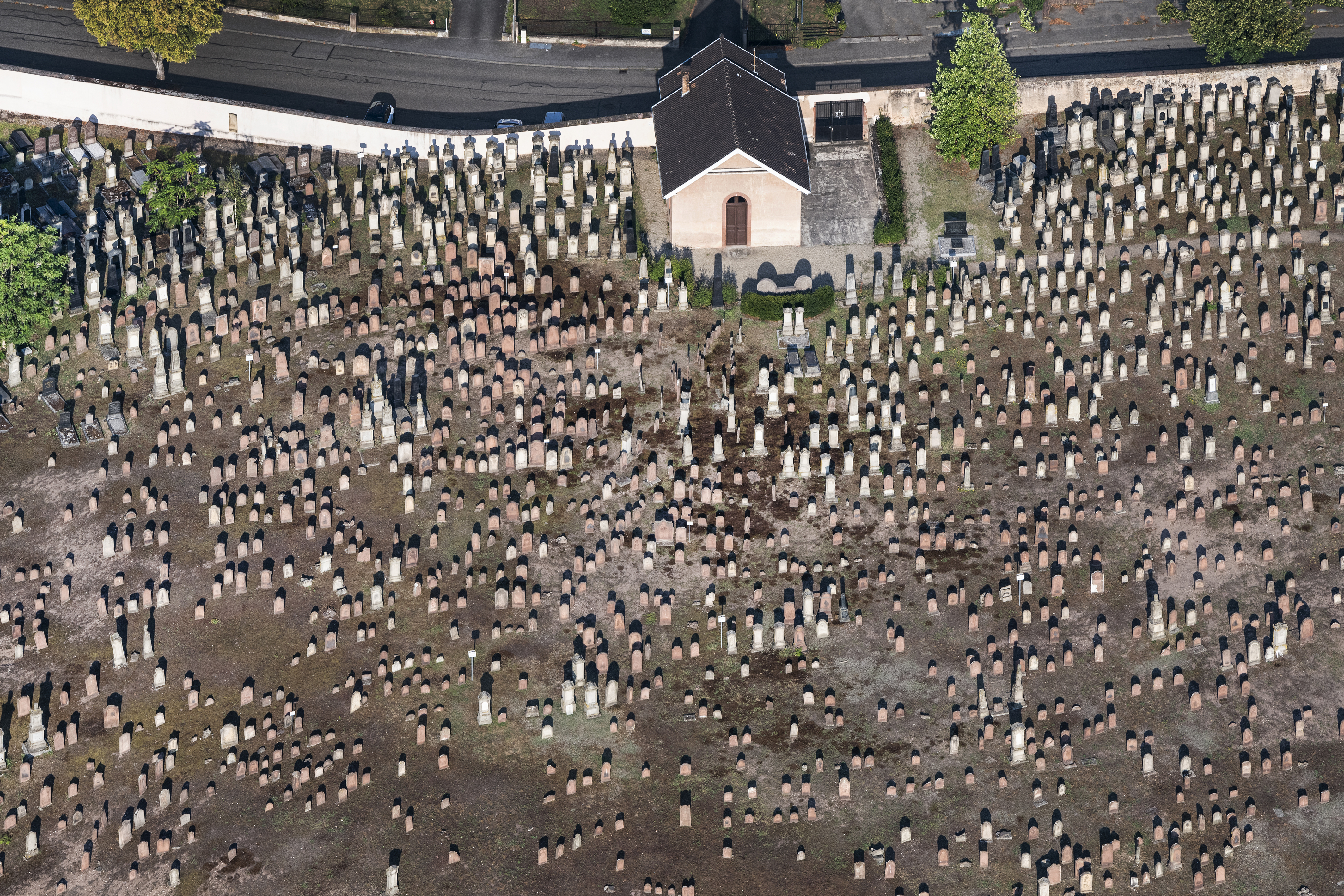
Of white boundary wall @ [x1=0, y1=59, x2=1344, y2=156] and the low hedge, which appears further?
white boundary wall @ [x1=0, y1=59, x2=1344, y2=156]

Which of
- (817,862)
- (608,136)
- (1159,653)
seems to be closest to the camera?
(817,862)

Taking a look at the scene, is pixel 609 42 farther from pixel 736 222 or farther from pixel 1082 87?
pixel 1082 87

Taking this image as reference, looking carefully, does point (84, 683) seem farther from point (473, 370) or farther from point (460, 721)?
point (473, 370)

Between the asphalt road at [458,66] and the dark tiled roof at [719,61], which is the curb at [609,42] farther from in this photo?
the dark tiled roof at [719,61]

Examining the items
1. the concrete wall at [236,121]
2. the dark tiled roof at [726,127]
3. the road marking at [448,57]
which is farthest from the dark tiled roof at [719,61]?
the road marking at [448,57]

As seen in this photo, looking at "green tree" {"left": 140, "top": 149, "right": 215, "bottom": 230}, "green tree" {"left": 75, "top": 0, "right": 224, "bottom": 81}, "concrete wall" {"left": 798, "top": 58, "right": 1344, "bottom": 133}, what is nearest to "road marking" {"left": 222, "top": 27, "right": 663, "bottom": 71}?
"green tree" {"left": 75, "top": 0, "right": 224, "bottom": 81}

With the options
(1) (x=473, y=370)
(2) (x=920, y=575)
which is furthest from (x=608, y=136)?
(2) (x=920, y=575)

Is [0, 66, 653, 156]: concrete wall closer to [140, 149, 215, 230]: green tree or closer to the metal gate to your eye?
[140, 149, 215, 230]: green tree
